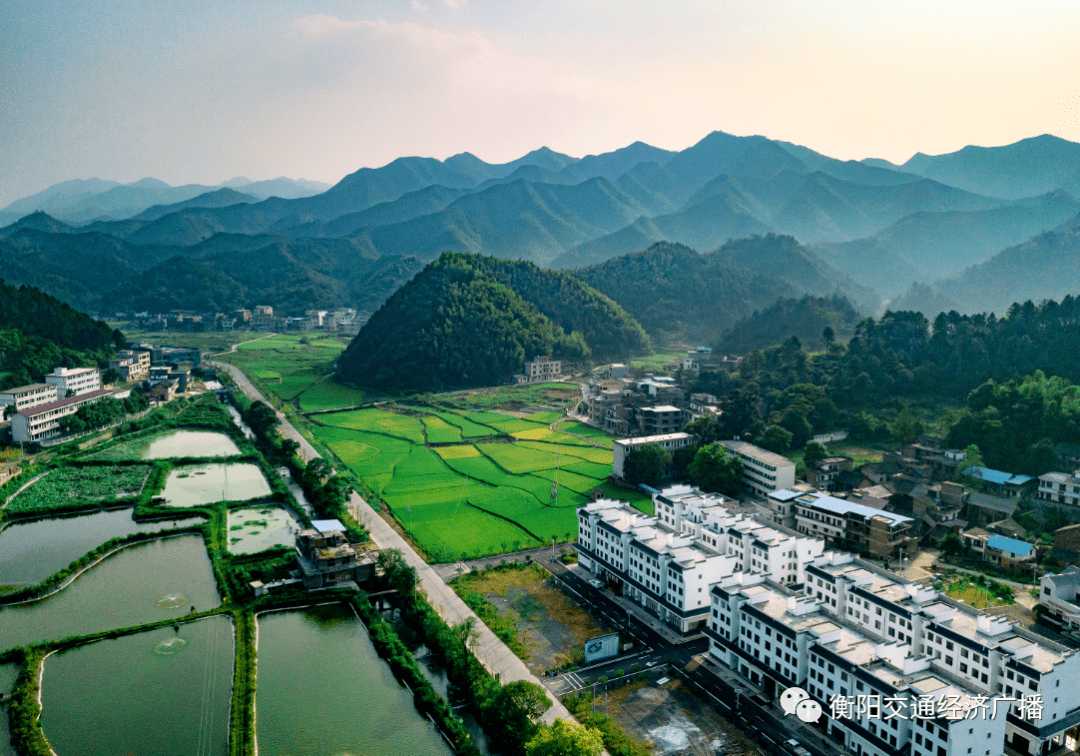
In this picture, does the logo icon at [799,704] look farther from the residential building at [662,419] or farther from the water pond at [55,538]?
the residential building at [662,419]

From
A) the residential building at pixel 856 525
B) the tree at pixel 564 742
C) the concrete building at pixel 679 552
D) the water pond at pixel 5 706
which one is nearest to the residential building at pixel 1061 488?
the residential building at pixel 856 525

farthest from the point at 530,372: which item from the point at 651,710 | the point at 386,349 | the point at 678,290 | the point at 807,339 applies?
the point at 651,710

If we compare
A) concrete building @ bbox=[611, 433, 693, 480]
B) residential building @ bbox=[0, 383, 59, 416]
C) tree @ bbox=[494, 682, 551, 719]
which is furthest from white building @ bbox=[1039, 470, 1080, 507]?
residential building @ bbox=[0, 383, 59, 416]

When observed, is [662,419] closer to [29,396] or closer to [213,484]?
[213,484]

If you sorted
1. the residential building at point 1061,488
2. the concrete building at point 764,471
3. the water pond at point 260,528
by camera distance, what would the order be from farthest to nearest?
1. the concrete building at point 764,471
2. the residential building at point 1061,488
3. the water pond at point 260,528

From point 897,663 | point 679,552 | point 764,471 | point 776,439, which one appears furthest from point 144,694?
point 776,439

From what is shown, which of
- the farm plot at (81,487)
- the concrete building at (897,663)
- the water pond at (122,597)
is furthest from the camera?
the farm plot at (81,487)

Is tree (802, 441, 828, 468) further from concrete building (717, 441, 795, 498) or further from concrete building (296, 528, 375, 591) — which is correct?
concrete building (296, 528, 375, 591)
